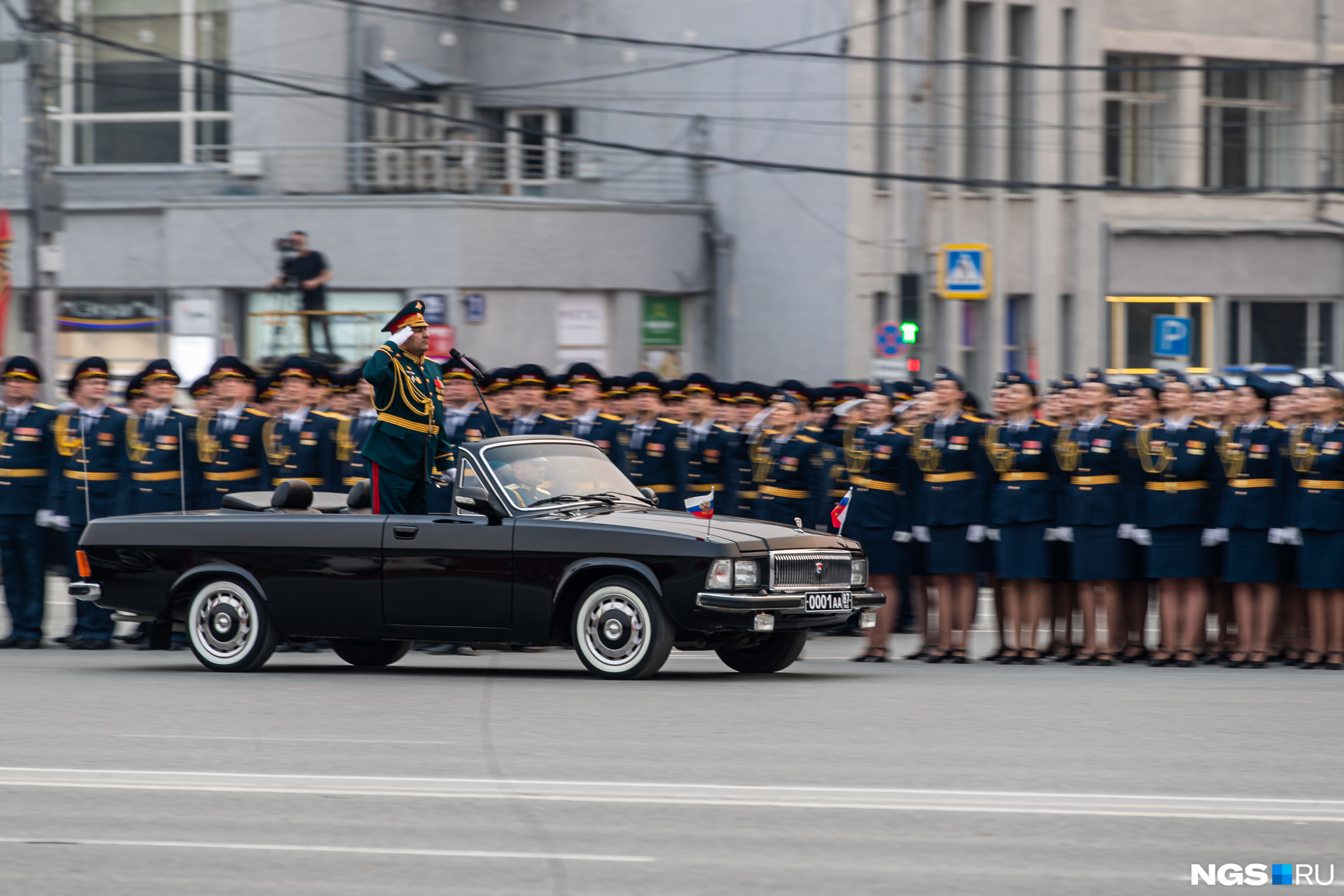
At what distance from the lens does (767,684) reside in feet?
39.8

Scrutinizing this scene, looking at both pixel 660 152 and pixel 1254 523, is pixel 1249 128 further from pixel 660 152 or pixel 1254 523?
pixel 1254 523

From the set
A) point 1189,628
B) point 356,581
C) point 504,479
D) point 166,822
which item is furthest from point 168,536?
point 1189,628

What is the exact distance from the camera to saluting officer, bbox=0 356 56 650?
15141 millimetres

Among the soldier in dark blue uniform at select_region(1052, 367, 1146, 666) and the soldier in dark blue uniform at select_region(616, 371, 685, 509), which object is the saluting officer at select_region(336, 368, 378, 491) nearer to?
the soldier in dark blue uniform at select_region(616, 371, 685, 509)

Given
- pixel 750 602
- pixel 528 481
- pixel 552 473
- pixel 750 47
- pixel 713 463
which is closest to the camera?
pixel 750 602

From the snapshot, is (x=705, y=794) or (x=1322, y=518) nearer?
(x=705, y=794)

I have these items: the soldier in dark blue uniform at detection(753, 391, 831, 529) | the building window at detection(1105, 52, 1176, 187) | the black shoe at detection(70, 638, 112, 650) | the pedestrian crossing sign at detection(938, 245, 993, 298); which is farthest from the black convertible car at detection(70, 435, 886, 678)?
the building window at detection(1105, 52, 1176, 187)

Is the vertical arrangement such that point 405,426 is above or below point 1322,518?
above

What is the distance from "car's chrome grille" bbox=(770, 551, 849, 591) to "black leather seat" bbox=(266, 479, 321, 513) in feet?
10.4

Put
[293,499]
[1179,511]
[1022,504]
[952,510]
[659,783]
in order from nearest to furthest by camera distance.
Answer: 1. [659,783]
2. [293,499]
3. [1179,511]
4. [1022,504]
5. [952,510]

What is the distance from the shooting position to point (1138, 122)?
38219 mm

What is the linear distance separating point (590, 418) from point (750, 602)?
188 inches

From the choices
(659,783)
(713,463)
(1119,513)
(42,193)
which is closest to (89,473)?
(713,463)

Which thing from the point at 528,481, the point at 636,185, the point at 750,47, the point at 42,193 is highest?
the point at 750,47
